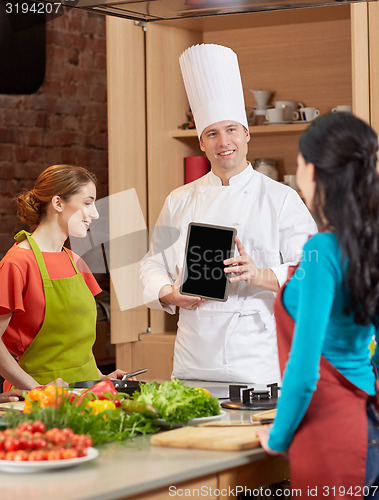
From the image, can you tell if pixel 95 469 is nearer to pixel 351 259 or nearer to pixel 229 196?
pixel 351 259

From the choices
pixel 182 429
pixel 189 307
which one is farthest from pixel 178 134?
pixel 182 429

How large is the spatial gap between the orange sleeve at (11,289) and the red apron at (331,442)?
1063 millimetres

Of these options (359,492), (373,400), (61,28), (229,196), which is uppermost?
(61,28)

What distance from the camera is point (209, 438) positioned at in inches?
60.9

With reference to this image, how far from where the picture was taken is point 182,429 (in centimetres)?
164

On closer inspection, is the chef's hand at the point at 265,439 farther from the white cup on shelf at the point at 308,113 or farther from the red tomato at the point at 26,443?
the white cup on shelf at the point at 308,113

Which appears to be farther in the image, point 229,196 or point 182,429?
point 229,196

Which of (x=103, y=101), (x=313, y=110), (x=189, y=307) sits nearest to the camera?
(x=189, y=307)

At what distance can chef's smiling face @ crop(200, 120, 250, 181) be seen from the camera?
2623 mm

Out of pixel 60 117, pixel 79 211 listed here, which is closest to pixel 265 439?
pixel 79 211

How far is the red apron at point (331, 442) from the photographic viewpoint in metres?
1.42

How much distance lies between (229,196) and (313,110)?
83 centimetres

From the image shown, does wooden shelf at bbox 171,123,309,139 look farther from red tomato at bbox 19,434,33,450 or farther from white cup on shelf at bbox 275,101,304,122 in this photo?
red tomato at bbox 19,434,33,450

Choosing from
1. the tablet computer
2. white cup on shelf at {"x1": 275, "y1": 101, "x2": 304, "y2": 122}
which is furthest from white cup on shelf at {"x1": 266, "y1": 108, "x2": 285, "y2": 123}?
the tablet computer
